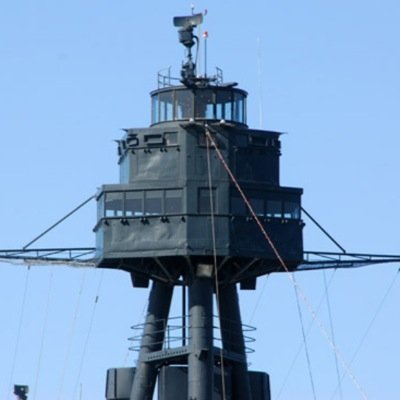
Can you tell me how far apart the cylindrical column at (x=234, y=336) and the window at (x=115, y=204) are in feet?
18.6

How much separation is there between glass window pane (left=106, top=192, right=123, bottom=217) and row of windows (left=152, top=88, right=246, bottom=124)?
3882 mm

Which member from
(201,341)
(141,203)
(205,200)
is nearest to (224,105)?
(205,200)

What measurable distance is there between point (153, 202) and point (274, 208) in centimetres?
514

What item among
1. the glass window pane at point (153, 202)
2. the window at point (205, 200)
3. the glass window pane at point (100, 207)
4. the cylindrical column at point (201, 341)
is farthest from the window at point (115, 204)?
the cylindrical column at point (201, 341)

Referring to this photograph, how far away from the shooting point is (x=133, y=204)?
357ft

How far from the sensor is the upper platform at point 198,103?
361 feet

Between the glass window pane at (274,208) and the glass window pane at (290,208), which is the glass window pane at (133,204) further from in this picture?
the glass window pane at (290,208)

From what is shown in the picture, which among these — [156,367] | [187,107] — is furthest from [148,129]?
[156,367]

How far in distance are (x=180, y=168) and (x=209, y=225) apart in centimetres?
279

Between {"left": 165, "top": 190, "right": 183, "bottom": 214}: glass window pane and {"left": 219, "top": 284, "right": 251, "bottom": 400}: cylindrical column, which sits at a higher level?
{"left": 165, "top": 190, "right": 183, "bottom": 214}: glass window pane

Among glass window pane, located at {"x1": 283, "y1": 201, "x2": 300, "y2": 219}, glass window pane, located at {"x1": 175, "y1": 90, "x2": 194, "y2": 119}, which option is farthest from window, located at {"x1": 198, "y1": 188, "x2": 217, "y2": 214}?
glass window pane, located at {"x1": 175, "y1": 90, "x2": 194, "y2": 119}

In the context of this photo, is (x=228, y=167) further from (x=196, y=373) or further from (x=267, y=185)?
(x=196, y=373)

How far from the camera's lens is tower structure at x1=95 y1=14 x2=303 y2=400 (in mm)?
108062

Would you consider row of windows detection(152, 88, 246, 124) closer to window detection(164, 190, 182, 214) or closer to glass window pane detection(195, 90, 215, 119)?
glass window pane detection(195, 90, 215, 119)
